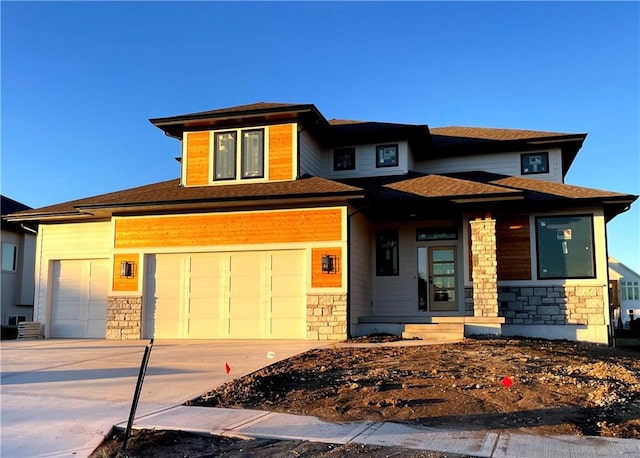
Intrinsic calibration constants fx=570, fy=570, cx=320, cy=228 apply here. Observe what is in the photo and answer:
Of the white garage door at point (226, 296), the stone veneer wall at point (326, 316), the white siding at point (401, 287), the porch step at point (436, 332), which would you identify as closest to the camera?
the porch step at point (436, 332)

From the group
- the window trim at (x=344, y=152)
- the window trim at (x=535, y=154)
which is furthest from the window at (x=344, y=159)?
the window trim at (x=535, y=154)

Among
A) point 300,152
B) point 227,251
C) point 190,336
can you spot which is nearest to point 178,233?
point 227,251

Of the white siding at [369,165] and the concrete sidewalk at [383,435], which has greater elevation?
A: the white siding at [369,165]

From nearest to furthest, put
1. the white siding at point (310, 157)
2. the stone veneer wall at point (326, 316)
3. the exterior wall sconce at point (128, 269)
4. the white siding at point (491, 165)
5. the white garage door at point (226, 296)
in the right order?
the stone veneer wall at point (326, 316)
the white garage door at point (226, 296)
the exterior wall sconce at point (128, 269)
the white siding at point (310, 157)
the white siding at point (491, 165)

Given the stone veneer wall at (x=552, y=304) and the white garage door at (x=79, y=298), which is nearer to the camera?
the stone veneer wall at (x=552, y=304)

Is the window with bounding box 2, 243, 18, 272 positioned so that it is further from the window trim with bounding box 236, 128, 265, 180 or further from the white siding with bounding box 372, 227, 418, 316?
the white siding with bounding box 372, 227, 418, 316

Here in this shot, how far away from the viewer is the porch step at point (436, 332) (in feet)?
41.5

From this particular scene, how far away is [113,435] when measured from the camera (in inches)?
225

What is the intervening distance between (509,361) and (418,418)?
11.7 ft

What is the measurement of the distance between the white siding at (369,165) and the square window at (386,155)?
0.10 m

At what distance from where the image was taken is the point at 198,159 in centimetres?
1570

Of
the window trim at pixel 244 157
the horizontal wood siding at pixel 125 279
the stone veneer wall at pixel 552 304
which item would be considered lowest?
the stone veneer wall at pixel 552 304

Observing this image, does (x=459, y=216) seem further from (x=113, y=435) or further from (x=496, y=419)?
(x=113, y=435)

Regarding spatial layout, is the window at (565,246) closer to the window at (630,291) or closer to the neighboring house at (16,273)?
the neighboring house at (16,273)
